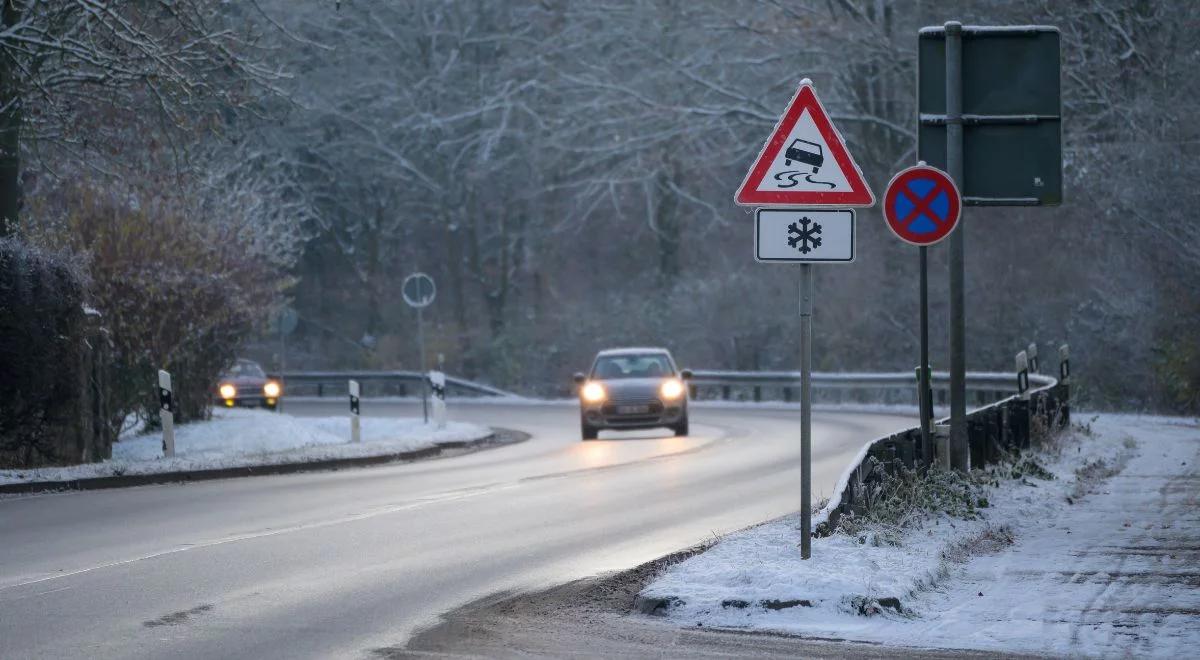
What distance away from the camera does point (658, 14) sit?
152ft

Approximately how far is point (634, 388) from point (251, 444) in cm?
628

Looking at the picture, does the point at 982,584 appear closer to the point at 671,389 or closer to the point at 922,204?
the point at 922,204

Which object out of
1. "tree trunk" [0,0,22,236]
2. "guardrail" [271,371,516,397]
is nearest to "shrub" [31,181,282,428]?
"tree trunk" [0,0,22,236]

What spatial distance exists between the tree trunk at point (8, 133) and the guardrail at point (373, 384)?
28.9 m

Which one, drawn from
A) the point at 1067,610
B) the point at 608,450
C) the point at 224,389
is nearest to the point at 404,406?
the point at 224,389

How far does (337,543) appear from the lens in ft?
45.5

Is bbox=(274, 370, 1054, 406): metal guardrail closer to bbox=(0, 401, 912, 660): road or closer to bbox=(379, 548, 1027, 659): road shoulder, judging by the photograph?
bbox=(0, 401, 912, 660): road

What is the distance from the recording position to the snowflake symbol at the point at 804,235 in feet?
36.3

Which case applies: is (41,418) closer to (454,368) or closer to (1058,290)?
(1058,290)

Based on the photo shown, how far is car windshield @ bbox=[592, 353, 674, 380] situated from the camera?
30859 mm

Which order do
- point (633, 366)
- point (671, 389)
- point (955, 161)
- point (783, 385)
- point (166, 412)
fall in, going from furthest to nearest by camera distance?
point (783, 385)
point (633, 366)
point (671, 389)
point (166, 412)
point (955, 161)

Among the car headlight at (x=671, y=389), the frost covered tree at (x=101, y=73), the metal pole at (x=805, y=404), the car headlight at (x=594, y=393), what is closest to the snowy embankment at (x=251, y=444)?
the car headlight at (x=594, y=393)

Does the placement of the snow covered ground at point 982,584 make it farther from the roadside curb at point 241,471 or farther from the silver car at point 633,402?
the silver car at point 633,402

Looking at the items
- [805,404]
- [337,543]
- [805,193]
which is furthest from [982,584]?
[337,543]
